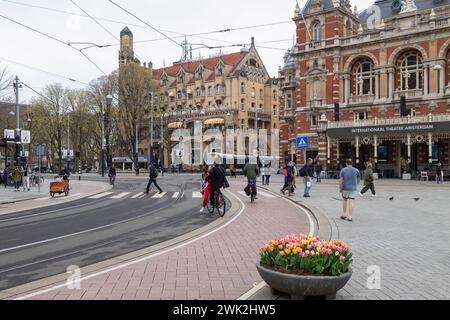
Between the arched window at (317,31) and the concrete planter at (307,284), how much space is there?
4611cm

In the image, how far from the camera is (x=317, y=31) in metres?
47.8

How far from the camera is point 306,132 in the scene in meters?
48.6

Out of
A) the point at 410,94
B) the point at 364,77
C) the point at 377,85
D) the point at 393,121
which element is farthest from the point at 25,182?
the point at 410,94

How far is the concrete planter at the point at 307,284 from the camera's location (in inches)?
186

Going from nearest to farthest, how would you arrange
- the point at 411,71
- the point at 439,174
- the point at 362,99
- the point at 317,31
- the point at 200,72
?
the point at 439,174 → the point at 411,71 → the point at 362,99 → the point at 317,31 → the point at 200,72

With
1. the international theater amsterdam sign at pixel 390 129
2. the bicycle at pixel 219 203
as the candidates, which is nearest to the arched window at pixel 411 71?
the international theater amsterdam sign at pixel 390 129

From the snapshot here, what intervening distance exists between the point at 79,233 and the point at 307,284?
23.3 ft

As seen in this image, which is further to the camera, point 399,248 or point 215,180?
point 215,180

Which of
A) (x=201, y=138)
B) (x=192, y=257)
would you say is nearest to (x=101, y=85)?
(x=201, y=138)

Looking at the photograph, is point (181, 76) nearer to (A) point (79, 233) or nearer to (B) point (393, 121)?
(B) point (393, 121)

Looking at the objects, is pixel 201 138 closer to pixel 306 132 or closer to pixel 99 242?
pixel 306 132

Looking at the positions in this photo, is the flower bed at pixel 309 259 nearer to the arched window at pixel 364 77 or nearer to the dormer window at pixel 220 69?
the arched window at pixel 364 77

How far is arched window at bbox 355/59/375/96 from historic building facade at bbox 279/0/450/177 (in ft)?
0.35

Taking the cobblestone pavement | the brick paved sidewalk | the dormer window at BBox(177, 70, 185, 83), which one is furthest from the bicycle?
the dormer window at BBox(177, 70, 185, 83)
